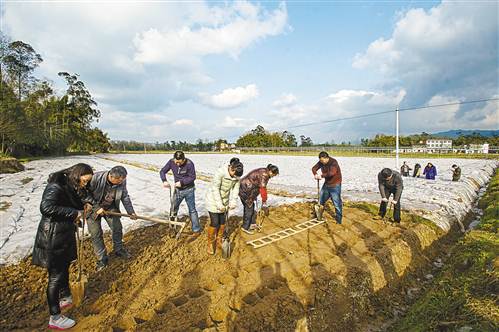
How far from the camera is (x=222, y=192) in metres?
4.48

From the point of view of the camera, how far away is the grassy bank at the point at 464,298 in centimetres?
308

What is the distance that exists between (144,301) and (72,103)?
5961cm

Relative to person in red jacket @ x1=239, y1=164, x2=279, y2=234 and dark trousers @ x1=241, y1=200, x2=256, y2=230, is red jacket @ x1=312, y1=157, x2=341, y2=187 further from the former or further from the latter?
dark trousers @ x1=241, y1=200, x2=256, y2=230

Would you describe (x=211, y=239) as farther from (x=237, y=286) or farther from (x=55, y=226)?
(x=55, y=226)

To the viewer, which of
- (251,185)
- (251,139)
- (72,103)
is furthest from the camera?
(251,139)

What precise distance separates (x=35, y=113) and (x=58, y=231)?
39.7 m

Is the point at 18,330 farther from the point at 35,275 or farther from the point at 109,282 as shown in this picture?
the point at 35,275

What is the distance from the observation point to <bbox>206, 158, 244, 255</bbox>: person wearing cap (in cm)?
429

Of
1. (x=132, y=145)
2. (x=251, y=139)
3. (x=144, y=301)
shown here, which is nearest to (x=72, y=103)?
(x=132, y=145)

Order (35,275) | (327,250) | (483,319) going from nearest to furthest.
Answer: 1. (483,319)
2. (35,275)
3. (327,250)

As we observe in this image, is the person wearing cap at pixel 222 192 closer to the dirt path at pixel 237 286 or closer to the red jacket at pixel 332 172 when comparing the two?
the dirt path at pixel 237 286

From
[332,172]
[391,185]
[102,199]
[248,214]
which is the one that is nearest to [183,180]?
[248,214]

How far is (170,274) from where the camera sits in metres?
4.12

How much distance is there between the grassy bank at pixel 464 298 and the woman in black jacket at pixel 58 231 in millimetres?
4281
